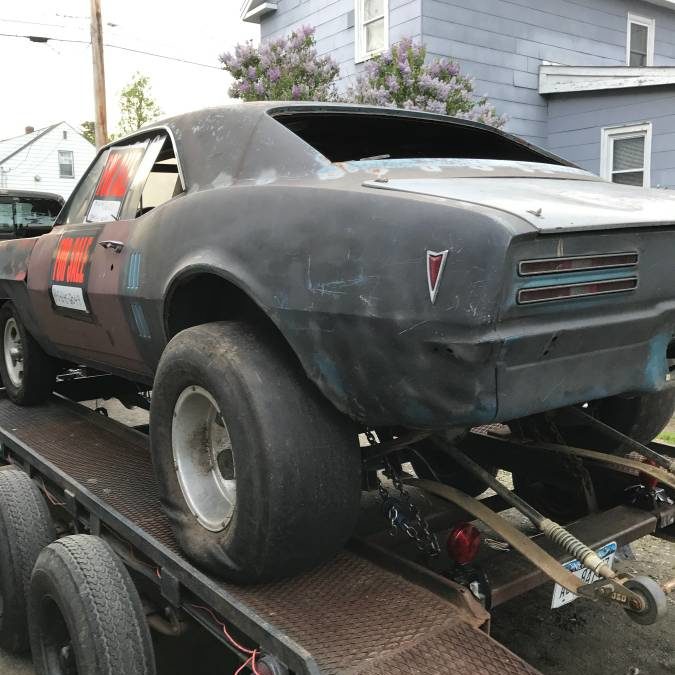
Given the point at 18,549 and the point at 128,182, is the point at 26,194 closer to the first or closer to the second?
the point at 128,182

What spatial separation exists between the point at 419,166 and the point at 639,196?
2.37ft

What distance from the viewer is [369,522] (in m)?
3.53

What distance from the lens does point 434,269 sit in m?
1.83

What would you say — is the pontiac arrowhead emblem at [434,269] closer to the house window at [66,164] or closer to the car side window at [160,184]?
the car side window at [160,184]

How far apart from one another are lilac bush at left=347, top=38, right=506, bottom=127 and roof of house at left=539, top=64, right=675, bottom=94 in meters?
2.31

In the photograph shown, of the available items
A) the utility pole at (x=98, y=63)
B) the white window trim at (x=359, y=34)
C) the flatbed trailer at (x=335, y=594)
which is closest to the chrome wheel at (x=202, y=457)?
the flatbed trailer at (x=335, y=594)

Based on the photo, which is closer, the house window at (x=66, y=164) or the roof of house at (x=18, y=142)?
the roof of house at (x=18, y=142)

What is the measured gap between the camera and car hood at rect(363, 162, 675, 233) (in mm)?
1891

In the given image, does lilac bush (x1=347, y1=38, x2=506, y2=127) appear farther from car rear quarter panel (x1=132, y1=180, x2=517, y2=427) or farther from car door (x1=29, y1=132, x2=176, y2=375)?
car rear quarter panel (x1=132, y1=180, x2=517, y2=427)

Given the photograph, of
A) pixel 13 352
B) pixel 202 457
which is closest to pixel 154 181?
pixel 202 457

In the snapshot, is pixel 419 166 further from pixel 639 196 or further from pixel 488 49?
pixel 488 49

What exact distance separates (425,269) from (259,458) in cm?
73

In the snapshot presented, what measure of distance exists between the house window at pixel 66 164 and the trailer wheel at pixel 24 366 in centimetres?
3343

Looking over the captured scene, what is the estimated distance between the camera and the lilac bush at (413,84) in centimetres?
880
